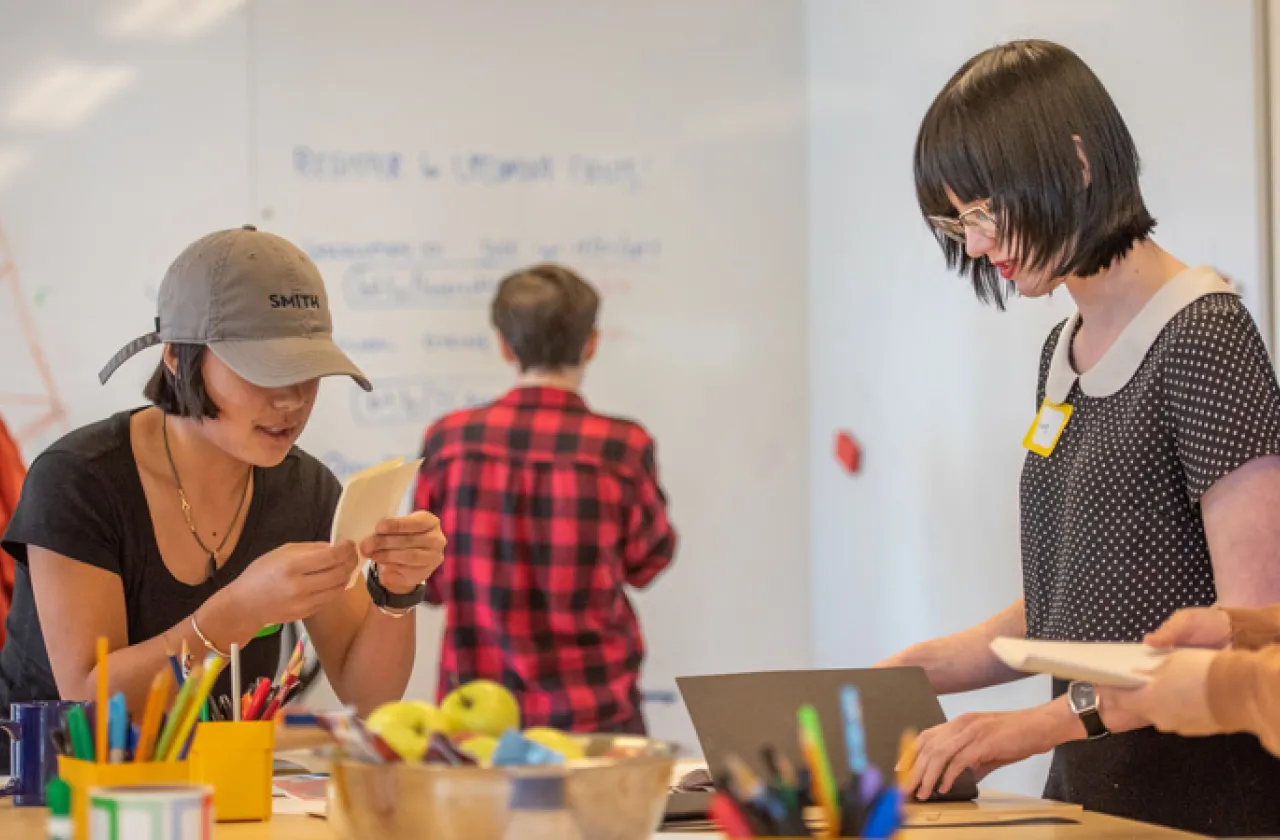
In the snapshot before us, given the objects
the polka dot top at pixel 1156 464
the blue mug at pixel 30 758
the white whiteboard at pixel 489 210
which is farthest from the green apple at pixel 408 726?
the white whiteboard at pixel 489 210

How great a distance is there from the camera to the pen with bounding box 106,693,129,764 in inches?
45.1

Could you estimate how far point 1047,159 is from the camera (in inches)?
66.2

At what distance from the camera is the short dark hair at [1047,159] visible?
1687mm

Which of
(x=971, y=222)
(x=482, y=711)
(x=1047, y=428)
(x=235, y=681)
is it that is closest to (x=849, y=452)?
(x=1047, y=428)

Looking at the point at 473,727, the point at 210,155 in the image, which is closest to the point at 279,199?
the point at 210,155

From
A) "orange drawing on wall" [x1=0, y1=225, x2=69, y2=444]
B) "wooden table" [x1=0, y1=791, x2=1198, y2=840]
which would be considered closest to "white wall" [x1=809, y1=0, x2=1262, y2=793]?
"wooden table" [x1=0, y1=791, x2=1198, y2=840]

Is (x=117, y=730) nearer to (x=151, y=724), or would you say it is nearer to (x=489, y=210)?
(x=151, y=724)

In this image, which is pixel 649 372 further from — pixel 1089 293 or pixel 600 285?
pixel 1089 293

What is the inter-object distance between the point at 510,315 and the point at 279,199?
86 centimetres

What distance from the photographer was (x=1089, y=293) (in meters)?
1.77

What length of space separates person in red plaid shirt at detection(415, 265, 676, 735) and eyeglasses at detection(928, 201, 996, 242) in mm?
1244

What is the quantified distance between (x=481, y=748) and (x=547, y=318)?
190 centimetres

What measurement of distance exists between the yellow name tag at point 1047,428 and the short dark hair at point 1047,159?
0.18m

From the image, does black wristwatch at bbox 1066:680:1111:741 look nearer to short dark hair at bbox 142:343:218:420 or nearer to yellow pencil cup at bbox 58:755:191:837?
yellow pencil cup at bbox 58:755:191:837
